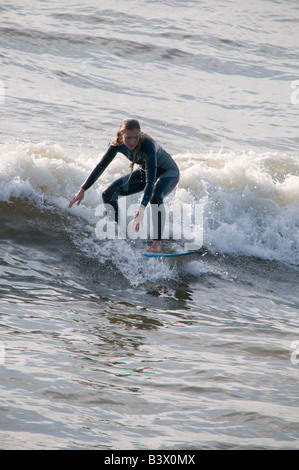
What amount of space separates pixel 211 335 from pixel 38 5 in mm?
19307

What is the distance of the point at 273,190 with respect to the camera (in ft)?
34.2

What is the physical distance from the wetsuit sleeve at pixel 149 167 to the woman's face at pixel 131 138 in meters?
0.25

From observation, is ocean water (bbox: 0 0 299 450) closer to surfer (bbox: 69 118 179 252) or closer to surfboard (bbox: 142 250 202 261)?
surfboard (bbox: 142 250 202 261)

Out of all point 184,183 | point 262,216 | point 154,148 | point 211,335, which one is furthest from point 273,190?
point 211,335

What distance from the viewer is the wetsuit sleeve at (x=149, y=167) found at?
670cm

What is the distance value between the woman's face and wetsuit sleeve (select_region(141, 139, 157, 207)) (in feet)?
0.81

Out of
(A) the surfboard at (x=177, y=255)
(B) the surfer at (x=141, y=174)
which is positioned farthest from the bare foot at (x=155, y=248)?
(A) the surfboard at (x=177, y=255)

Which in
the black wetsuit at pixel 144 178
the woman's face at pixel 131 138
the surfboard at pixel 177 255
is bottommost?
the surfboard at pixel 177 255

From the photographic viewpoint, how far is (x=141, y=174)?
7.46 metres

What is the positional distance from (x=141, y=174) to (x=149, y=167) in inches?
27.4

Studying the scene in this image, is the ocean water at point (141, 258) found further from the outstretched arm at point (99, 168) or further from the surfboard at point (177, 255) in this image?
the outstretched arm at point (99, 168)

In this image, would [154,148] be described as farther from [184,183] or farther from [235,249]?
[184,183]

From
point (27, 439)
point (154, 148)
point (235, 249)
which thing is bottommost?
point (235, 249)

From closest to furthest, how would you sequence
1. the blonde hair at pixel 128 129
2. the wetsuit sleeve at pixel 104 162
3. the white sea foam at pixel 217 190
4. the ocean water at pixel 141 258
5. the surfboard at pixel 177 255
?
the ocean water at pixel 141 258 → the blonde hair at pixel 128 129 → the wetsuit sleeve at pixel 104 162 → the surfboard at pixel 177 255 → the white sea foam at pixel 217 190
